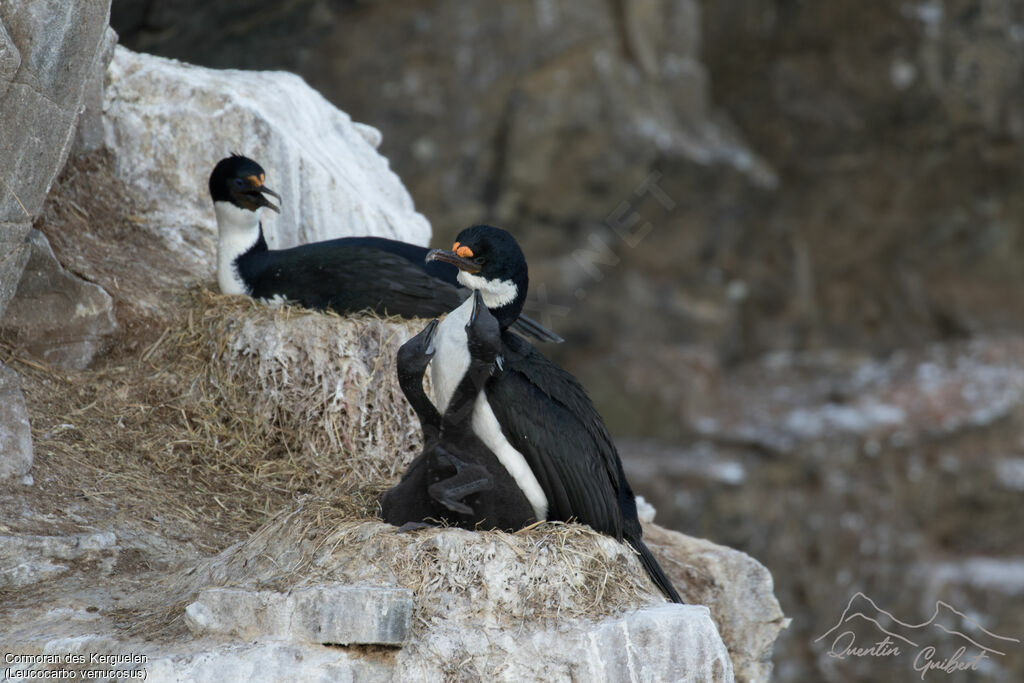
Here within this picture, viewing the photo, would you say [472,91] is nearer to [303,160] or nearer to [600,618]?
[303,160]

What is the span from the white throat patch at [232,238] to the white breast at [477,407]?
7.36ft

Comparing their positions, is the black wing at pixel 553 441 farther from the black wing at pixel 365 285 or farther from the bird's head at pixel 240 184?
the bird's head at pixel 240 184

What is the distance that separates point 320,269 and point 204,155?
1.44 metres

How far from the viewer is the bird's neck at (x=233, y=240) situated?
20.8 feet

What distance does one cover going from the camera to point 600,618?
3979mm

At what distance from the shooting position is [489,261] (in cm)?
449

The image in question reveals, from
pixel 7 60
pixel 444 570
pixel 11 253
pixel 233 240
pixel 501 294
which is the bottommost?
pixel 444 570

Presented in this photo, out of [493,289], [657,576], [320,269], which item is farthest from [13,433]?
[657,576]

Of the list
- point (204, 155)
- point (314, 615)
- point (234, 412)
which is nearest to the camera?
point (314, 615)

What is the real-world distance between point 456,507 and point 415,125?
9894mm

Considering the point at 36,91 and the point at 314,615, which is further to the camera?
the point at 36,91

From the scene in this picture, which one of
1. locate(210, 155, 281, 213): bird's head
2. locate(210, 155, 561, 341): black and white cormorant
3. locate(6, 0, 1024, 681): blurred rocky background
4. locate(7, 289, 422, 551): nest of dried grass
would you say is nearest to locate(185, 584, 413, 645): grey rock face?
locate(7, 289, 422, 551): nest of dried grass

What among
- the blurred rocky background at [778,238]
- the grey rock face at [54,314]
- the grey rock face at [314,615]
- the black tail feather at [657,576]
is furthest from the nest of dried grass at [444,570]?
the blurred rocky background at [778,238]

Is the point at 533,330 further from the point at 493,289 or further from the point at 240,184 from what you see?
the point at 240,184
